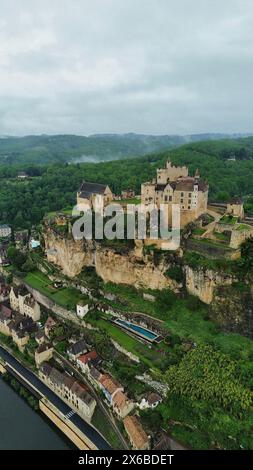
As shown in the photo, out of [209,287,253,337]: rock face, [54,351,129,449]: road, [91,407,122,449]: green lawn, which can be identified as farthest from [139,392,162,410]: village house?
[209,287,253,337]: rock face

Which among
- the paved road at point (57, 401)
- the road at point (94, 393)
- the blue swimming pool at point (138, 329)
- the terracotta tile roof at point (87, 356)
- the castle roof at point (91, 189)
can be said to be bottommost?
the paved road at point (57, 401)

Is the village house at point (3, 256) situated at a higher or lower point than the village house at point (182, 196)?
lower

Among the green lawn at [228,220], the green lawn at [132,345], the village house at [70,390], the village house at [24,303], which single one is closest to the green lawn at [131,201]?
the green lawn at [228,220]

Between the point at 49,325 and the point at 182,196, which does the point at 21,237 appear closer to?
the point at 49,325

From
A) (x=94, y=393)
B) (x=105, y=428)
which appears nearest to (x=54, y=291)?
(x=94, y=393)

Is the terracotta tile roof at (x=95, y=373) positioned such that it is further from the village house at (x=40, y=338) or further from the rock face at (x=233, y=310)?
the rock face at (x=233, y=310)

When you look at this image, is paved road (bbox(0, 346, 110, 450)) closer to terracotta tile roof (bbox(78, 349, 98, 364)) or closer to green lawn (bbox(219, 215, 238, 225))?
terracotta tile roof (bbox(78, 349, 98, 364))
